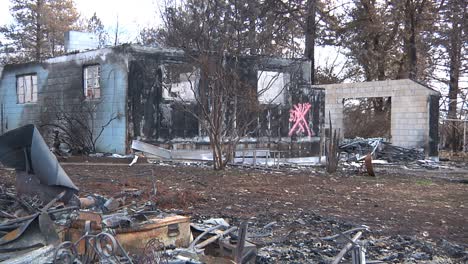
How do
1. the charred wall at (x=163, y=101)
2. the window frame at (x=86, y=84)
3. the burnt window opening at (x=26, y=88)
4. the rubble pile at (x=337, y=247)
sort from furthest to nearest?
the burnt window opening at (x=26, y=88) < the window frame at (x=86, y=84) < the charred wall at (x=163, y=101) < the rubble pile at (x=337, y=247)

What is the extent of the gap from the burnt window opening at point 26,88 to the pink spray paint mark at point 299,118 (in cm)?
1037

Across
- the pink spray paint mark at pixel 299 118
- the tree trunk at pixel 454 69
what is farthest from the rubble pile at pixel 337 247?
the tree trunk at pixel 454 69

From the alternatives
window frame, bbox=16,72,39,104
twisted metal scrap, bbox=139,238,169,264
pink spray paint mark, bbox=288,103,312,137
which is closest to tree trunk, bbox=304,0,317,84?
pink spray paint mark, bbox=288,103,312,137

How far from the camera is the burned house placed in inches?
688

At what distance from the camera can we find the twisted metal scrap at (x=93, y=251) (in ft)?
13.5

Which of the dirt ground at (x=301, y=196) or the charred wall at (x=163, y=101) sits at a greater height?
the charred wall at (x=163, y=101)

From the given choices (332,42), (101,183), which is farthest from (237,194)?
(332,42)

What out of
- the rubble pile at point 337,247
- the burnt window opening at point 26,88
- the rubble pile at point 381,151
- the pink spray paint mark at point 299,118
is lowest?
the rubble pile at point 337,247

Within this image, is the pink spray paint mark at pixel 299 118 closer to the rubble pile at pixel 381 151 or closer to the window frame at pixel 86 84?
the rubble pile at pixel 381 151

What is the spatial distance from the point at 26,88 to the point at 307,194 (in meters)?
15.4

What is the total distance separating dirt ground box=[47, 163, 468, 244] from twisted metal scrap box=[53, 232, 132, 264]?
299cm

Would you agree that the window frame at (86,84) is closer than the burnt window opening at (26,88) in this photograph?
Yes

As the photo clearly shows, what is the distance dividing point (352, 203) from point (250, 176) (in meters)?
3.95

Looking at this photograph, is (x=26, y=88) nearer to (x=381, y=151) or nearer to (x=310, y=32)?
(x=381, y=151)
